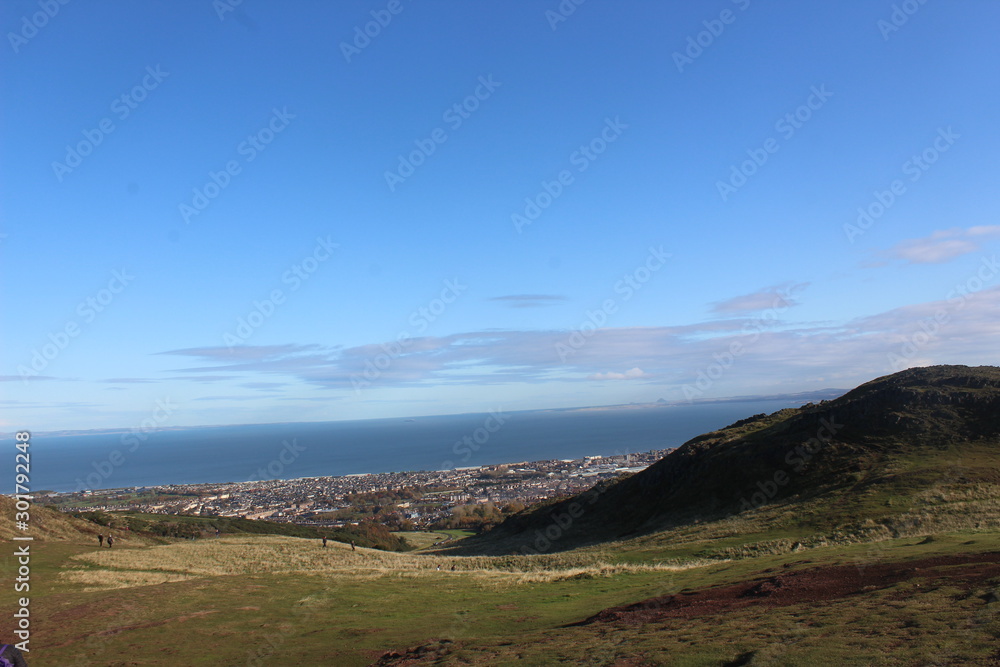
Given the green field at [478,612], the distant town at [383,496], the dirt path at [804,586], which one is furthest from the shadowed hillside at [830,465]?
Result: the distant town at [383,496]

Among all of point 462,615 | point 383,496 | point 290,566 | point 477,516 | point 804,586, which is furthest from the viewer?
point 383,496

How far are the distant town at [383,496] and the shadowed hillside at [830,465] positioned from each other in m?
41.3

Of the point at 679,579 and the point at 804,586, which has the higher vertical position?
the point at 804,586

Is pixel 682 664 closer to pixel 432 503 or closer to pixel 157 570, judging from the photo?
pixel 157 570

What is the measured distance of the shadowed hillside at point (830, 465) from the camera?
111 feet

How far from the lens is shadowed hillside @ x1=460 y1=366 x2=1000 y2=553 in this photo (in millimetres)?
33781

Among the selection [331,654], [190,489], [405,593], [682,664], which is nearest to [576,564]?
[405,593]

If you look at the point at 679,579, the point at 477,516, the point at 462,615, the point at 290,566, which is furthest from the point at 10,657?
the point at 477,516

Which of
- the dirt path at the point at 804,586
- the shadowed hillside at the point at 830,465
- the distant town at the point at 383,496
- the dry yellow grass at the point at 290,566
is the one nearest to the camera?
the dirt path at the point at 804,586

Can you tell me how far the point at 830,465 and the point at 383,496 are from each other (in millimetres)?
100071

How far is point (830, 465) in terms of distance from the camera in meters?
40.0

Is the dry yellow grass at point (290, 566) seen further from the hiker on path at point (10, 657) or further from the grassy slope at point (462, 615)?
the hiker on path at point (10, 657)

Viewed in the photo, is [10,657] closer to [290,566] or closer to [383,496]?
[290,566]

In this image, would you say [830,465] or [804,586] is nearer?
[804,586]
